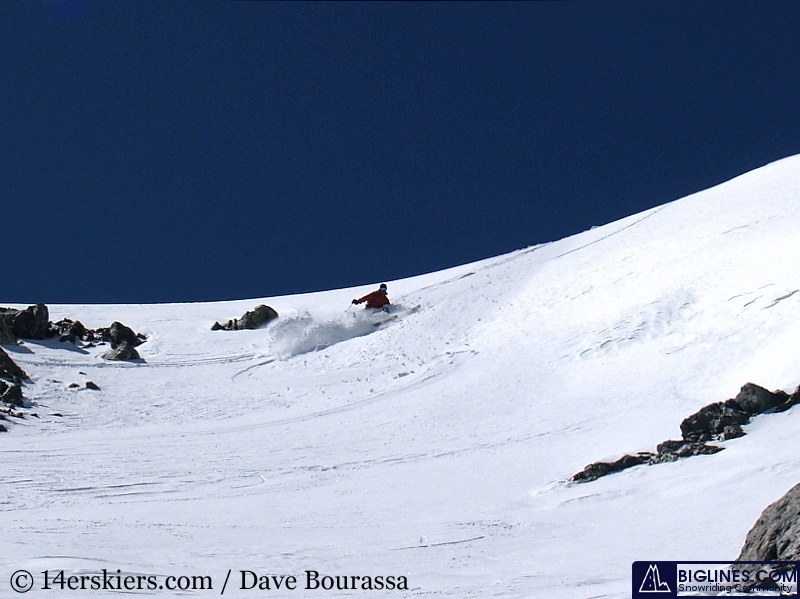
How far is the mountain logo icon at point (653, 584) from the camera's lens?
6973mm

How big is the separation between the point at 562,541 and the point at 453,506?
2092mm

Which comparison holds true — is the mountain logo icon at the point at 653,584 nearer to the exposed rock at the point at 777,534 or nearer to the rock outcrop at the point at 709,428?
the exposed rock at the point at 777,534

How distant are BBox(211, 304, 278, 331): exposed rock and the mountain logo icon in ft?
72.5

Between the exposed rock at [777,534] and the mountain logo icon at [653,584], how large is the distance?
0.68 meters

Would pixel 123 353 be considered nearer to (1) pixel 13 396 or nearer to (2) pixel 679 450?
(1) pixel 13 396

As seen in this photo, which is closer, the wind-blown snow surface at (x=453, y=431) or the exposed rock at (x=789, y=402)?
the wind-blown snow surface at (x=453, y=431)

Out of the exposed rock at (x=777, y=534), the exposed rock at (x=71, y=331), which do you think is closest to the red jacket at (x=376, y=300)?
the exposed rock at (x=71, y=331)

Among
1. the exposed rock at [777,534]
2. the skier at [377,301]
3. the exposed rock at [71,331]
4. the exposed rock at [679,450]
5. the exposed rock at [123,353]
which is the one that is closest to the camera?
the exposed rock at [777,534]

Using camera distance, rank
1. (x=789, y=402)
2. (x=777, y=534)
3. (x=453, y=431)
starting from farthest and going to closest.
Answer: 1. (x=453, y=431)
2. (x=789, y=402)
3. (x=777, y=534)

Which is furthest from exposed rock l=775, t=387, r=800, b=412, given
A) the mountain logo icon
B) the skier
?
the skier

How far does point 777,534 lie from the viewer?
21.9ft

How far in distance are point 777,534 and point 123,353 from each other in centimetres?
2022

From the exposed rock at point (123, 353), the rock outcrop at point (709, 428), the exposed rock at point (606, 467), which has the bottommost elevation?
the exposed rock at point (606, 467)

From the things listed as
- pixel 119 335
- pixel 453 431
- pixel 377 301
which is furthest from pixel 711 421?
pixel 119 335
